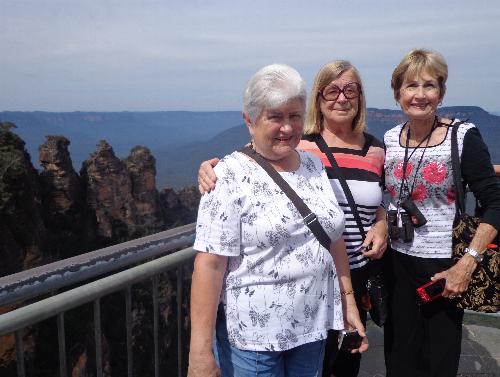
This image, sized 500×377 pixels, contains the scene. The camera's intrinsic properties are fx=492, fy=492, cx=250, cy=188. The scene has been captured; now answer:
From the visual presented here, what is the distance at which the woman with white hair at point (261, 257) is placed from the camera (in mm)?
1780

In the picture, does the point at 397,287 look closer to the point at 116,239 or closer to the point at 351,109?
the point at 351,109

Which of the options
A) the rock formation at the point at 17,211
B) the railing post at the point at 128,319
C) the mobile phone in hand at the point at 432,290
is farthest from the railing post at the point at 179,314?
the rock formation at the point at 17,211

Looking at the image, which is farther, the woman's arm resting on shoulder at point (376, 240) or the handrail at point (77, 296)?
the woman's arm resting on shoulder at point (376, 240)

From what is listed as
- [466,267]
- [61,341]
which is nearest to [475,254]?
[466,267]

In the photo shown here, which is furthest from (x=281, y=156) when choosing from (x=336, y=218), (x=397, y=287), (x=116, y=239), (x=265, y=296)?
(x=116, y=239)

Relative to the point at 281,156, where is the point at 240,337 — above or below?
below

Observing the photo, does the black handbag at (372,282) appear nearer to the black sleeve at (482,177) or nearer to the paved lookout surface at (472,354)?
the black sleeve at (482,177)

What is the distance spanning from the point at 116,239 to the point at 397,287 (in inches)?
1541

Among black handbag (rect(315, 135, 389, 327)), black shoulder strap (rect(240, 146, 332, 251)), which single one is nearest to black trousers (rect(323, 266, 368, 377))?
black handbag (rect(315, 135, 389, 327))

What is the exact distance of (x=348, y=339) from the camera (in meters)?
2.12

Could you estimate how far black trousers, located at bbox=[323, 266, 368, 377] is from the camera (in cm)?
234

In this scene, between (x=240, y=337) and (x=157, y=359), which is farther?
(x=157, y=359)

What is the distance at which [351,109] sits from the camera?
251cm

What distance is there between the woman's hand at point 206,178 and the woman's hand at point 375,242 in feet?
3.08
